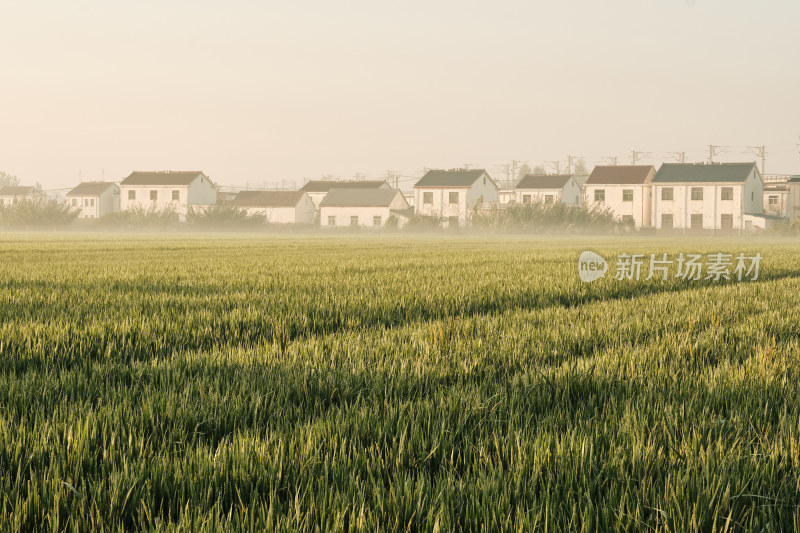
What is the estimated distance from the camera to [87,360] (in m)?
4.00

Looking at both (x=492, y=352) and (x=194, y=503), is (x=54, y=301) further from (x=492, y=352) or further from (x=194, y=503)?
(x=194, y=503)

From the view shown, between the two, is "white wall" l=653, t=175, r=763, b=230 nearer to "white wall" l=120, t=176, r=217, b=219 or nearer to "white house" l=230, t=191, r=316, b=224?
"white house" l=230, t=191, r=316, b=224

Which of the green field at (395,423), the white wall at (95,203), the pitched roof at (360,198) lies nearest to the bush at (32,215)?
the white wall at (95,203)

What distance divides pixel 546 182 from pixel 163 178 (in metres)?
51.7

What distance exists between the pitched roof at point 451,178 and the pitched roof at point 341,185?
1356cm

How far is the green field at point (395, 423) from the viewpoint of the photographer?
1.84m

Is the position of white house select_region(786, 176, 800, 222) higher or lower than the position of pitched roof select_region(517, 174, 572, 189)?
lower

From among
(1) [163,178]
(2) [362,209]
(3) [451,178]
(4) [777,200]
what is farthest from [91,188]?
(4) [777,200]

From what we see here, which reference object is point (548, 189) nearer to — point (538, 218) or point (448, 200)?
point (448, 200)

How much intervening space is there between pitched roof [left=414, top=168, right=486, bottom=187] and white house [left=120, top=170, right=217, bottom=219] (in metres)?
29.6

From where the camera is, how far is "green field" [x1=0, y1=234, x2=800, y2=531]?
184 cm

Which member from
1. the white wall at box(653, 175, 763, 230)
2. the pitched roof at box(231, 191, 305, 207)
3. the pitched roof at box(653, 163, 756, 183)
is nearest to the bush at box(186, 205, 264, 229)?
the pitched roof at box(231, 191, 305, 207)

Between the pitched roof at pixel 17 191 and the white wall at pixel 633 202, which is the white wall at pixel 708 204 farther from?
the pitched roof at pixel 17 191

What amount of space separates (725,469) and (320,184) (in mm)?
101385
